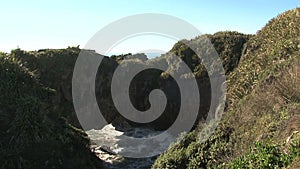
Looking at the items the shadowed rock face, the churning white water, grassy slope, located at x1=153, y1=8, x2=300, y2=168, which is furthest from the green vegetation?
the churning white water

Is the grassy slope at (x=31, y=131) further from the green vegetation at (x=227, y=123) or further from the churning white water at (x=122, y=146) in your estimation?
the churning white water at (x=122, y=146)

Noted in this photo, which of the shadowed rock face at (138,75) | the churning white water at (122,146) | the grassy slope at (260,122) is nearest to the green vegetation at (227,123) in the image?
the grassy slope at (260,122)

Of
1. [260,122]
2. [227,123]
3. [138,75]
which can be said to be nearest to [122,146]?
[138,75]

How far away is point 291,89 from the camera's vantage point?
1435 cm

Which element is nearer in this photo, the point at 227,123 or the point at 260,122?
the point at 260,122

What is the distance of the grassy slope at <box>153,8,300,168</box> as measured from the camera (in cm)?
1106

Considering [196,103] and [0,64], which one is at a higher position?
[0,64]

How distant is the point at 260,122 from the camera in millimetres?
14836

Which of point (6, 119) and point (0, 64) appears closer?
point (6, 119)

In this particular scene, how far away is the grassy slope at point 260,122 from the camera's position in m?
11.1

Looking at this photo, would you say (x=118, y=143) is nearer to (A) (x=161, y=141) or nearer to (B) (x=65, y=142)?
(A) (x=161, y=141)

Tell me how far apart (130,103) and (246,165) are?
28934 millimetres

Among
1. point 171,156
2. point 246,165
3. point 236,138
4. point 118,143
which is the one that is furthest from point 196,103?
point 246,165

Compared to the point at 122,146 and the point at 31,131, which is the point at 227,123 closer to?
the point at 31,131
